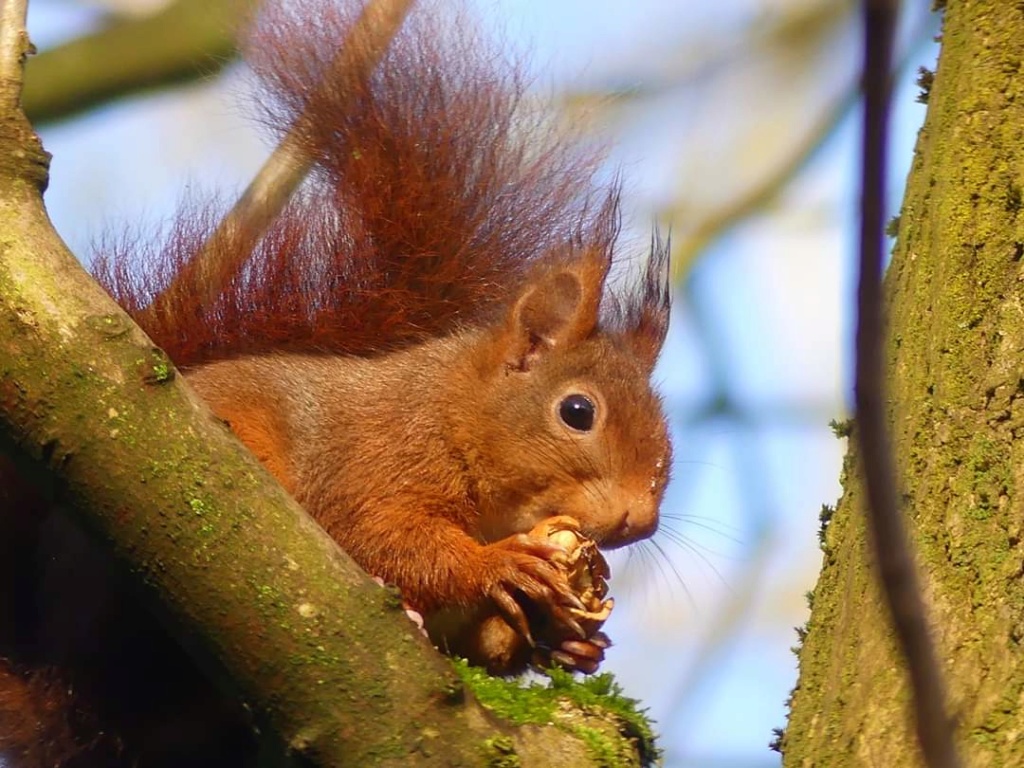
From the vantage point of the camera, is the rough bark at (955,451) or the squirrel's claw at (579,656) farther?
the squirrel's claw at (579,656)

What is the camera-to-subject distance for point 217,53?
134 inches

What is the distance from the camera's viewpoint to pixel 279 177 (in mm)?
2762

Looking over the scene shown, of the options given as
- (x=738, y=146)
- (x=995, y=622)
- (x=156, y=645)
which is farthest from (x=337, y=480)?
(x=738, y=146)

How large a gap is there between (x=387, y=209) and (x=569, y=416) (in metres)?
0.54

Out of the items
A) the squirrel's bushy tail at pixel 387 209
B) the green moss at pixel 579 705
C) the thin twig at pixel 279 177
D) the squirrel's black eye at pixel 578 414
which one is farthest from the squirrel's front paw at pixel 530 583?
the thin twig at pixel 279 177

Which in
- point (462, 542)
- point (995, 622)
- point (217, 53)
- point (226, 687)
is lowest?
point (226, 687)

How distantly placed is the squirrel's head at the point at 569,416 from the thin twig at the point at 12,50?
3.81 ft

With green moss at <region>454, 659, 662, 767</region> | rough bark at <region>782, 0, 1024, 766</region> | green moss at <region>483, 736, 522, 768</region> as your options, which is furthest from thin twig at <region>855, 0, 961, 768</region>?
green moss at <region>454, 659, 662, 767</region>

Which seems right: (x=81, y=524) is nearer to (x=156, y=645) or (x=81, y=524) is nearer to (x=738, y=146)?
(x=156, y=645)

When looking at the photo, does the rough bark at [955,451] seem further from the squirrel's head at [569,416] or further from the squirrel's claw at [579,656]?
the squirrel's head at [569,416]

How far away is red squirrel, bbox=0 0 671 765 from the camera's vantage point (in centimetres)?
241

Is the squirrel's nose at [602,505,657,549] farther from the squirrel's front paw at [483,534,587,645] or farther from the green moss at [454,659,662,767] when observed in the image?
the green moss at [454,659,662,767]

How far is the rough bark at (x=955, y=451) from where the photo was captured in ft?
4.87

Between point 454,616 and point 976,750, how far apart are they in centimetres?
113
